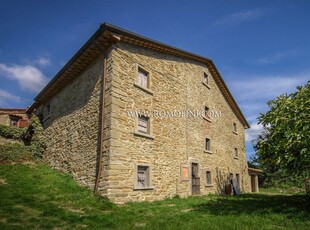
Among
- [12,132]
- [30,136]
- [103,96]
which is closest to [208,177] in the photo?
[103,96]

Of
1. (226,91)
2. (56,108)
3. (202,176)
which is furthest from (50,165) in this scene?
(226,91)

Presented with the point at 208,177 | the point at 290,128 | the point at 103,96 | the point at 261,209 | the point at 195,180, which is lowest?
the point at 261,209

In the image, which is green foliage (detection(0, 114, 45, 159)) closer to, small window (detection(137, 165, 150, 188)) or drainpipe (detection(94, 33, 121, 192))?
drainpipe (detection(94, 33, 121, 192))

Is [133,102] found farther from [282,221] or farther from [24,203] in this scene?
[282,221]

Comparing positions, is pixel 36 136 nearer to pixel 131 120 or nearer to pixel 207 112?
pixel 131 120

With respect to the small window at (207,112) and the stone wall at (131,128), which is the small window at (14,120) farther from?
the small window at (207,112)

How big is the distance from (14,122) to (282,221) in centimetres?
2524

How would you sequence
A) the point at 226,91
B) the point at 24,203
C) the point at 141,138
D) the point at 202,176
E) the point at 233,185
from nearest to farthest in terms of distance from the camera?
the point at 24,203 < the point at 141,138 < the point at 202,176 < the point at 233,185 < the point at 226,91

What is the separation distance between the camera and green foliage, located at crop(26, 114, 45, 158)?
14984mm

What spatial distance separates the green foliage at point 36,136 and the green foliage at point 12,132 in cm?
40

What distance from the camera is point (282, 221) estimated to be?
260 inches

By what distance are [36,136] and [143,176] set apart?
343 inches

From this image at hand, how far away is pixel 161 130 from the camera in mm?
11898

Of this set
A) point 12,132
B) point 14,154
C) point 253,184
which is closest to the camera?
point 14,154
